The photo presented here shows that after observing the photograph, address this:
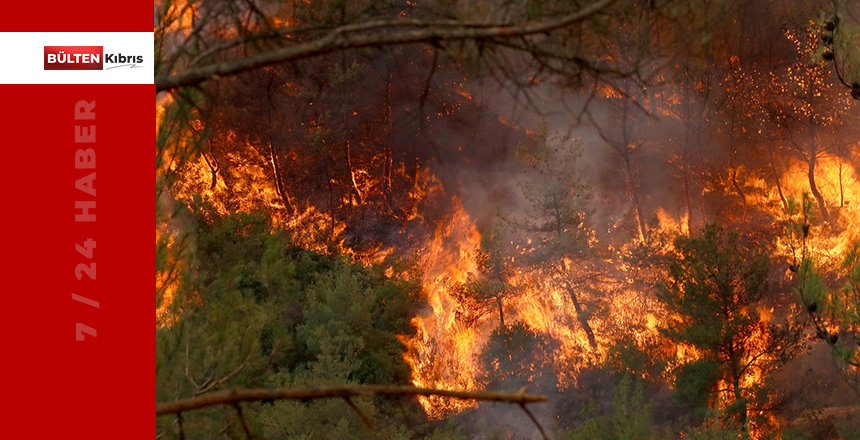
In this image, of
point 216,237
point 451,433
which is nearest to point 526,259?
point 451,433

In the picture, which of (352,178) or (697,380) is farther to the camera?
(352,178)

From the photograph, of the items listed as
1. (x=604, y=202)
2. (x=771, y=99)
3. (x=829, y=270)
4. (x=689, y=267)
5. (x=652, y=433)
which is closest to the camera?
(x=652, y=433)

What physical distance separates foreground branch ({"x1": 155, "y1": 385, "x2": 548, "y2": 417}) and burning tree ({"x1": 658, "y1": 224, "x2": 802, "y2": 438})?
756cm

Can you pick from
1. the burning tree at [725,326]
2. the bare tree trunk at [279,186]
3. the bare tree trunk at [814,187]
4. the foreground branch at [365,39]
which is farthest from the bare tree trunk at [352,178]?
the foreground branch at [365,39]

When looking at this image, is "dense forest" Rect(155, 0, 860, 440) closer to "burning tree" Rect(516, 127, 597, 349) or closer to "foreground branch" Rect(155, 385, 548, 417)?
"burning tree" Rect(516, 127, 597, 349)

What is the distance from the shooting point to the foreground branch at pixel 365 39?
149cm

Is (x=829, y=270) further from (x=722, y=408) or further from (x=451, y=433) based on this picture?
(x=451, y=433)

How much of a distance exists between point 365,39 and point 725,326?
7.92m

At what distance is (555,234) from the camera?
35.8ft

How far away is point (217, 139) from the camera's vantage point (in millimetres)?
14266

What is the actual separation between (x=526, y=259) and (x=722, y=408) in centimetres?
405

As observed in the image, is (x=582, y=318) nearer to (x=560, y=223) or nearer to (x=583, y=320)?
(x=583, y=320)

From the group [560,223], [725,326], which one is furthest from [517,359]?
[725,326]

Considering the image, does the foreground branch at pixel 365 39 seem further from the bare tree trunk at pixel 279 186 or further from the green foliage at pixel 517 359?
the bare tree trunk at pixel 279 186
